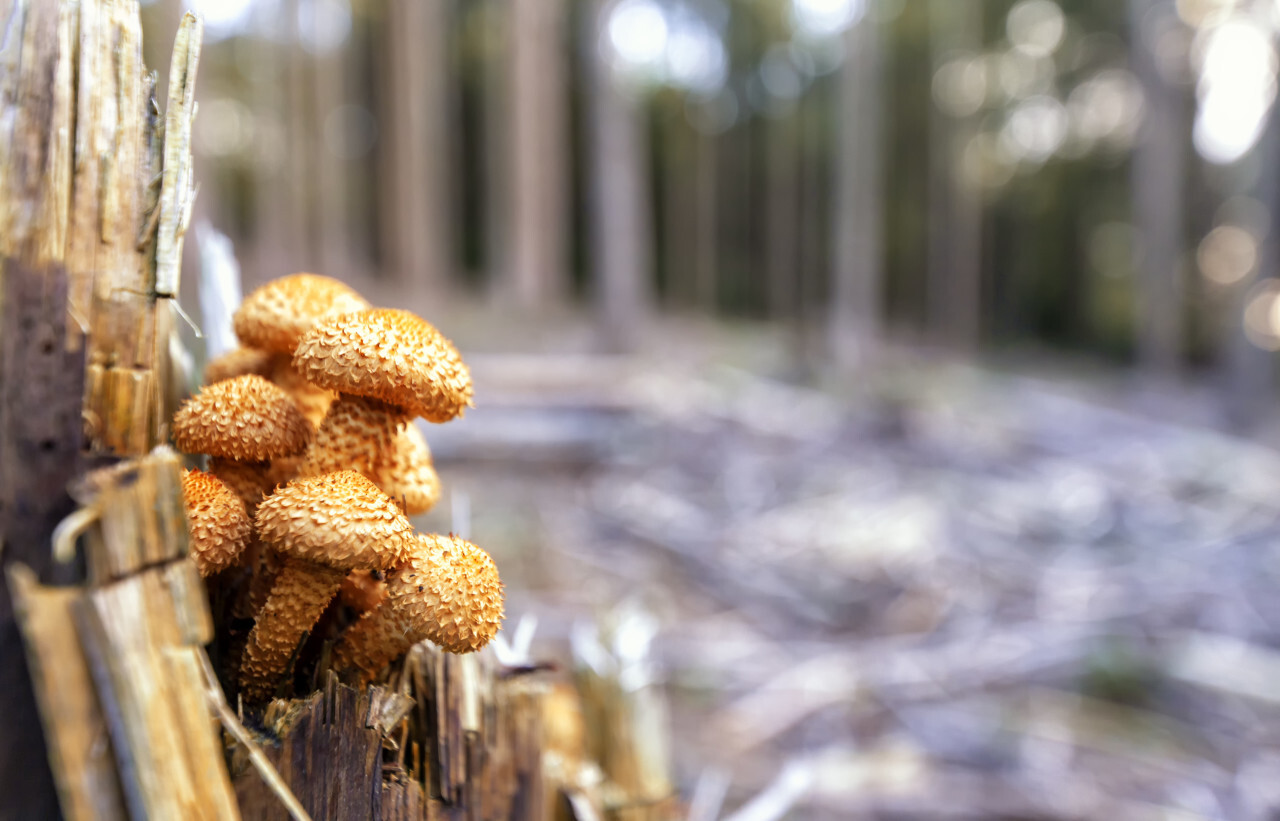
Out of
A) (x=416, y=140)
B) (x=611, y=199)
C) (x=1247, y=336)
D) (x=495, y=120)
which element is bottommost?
(x=1247, y=336)

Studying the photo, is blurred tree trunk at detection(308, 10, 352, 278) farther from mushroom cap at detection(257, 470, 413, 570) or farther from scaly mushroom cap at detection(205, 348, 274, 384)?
mushroom cap at detection(257, 470, 413, 570)

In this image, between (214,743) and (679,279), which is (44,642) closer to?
(214,743)

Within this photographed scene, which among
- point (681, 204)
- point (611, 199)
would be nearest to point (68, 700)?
point (611, 199)

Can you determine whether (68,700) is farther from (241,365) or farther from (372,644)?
(241,365)

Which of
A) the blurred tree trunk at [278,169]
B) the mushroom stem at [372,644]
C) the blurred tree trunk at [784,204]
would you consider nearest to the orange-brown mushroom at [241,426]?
the mushroom stem at [372,644]

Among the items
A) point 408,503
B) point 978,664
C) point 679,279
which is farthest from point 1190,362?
point 408,503
